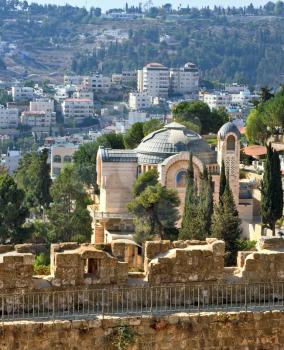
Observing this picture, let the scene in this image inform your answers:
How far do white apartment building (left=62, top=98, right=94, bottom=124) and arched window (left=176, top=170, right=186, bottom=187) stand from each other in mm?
140895

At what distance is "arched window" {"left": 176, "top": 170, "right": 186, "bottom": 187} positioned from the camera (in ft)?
144

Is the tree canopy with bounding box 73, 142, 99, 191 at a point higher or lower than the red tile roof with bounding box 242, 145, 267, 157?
lower

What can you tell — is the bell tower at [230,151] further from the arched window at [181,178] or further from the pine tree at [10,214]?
the pine tree at [10,214]

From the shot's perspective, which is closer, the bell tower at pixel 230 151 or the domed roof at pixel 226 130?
the bell tower at pixel 230 151

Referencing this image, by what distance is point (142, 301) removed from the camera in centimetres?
1117

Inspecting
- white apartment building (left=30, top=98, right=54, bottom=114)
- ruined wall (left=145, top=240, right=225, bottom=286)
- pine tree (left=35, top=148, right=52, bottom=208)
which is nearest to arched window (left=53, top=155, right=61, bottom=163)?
pine tree (left=35, top=148, right=52, bottom=208)

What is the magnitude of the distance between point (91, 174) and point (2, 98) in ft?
484

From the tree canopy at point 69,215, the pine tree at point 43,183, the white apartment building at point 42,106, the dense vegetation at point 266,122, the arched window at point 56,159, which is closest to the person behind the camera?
the tree canopy at point 69,215

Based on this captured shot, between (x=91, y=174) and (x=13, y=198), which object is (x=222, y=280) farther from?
(x=91, y=174)

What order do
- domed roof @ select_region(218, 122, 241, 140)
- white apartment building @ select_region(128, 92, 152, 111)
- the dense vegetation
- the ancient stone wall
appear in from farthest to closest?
white apartment building @ select_region(128, 92, 152, 111), the dense vegetation, domed roof @ select_region(218, 122, 241, 140), the ancient stone wall

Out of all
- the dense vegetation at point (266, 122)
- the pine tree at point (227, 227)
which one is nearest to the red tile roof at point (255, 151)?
the dense vegetation at point (266, 122)

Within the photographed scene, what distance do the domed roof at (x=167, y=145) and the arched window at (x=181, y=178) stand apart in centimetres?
105

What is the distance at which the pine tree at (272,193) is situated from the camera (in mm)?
36594

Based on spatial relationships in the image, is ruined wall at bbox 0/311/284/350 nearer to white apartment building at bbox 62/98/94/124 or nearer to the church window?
the church window
